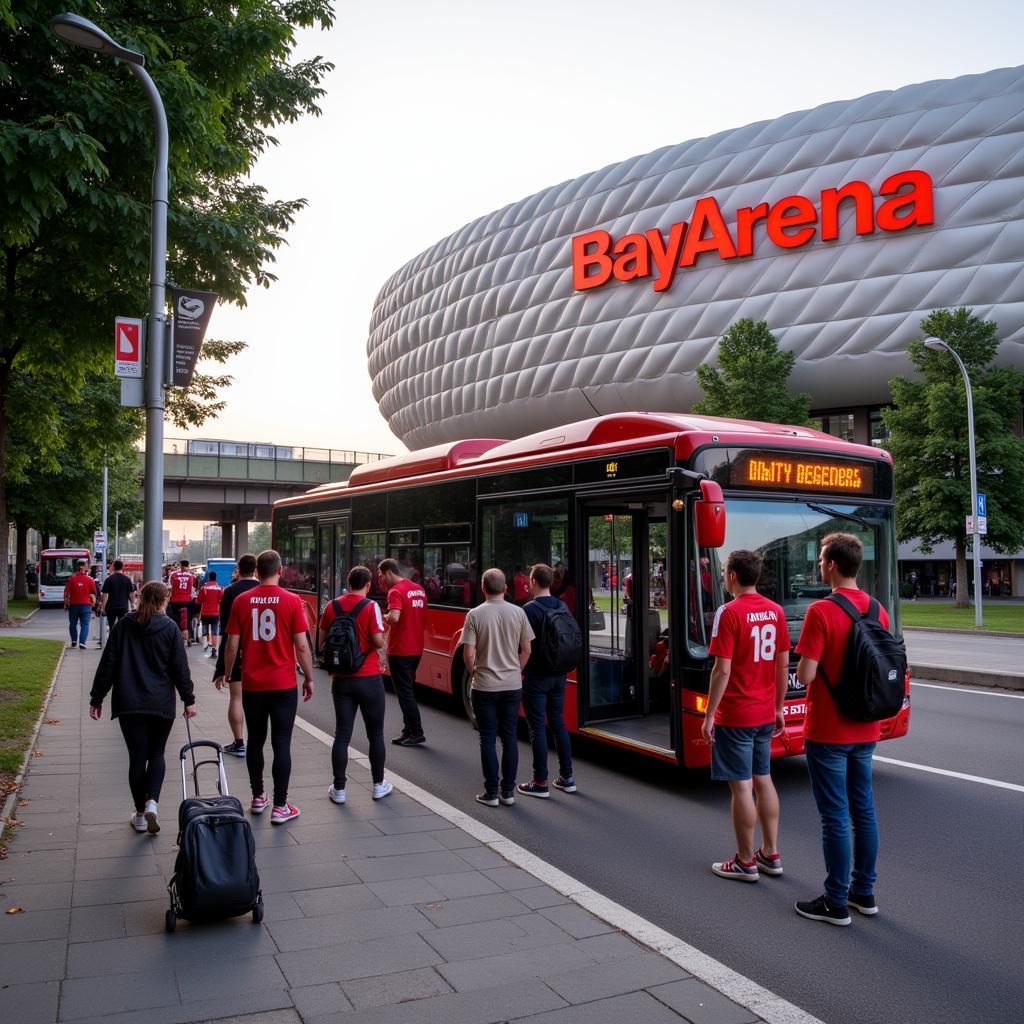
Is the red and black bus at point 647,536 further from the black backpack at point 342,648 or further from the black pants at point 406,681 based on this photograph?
the black backpack at point 342,648


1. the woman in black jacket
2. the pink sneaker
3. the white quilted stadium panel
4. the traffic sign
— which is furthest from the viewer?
the white quilted stadium panel

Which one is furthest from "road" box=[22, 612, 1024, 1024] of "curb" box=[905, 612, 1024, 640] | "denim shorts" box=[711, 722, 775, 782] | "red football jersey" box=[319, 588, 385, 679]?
"curb" box=[905, 612, 1024, 640]

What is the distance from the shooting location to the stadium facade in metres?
42.8

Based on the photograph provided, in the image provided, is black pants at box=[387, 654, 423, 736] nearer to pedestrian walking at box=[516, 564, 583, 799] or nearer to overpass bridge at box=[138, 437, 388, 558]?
pedestrian walking at box=[516, 564, 583, 799]

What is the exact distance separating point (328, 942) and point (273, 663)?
8.25ft

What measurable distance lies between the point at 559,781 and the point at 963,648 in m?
15.6

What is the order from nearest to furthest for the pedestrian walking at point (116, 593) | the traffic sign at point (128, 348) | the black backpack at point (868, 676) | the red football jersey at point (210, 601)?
the black backpack at point (868, 676) → the traffic sign at point (128, 348) → the red football jersey at point (210, 601) → the pedestrian walking at point (116, 593)

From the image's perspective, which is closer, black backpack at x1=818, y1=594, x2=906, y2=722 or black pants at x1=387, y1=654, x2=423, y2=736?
black backpack at x1=818, y1=594, x2=906, y2=722

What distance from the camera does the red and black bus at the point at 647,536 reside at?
7438mm

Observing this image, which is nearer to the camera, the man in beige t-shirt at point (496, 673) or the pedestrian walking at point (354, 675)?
the pedestrian walking at point (354, 675)

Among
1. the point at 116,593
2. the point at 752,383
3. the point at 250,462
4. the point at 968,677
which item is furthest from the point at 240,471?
the point at 968,677

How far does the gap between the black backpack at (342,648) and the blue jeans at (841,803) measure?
347 cm

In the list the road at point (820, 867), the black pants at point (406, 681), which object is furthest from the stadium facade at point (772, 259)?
the black pants at point (406, 681)

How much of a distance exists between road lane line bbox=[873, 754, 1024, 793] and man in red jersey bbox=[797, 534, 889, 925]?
3.45 meters
